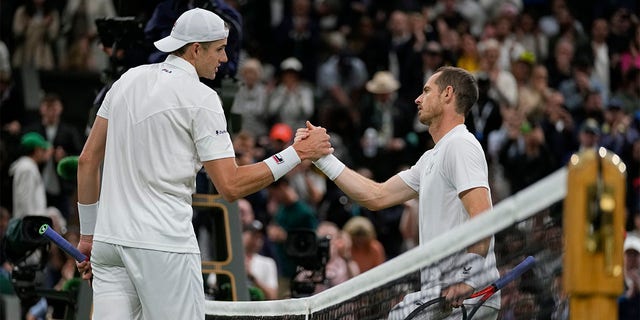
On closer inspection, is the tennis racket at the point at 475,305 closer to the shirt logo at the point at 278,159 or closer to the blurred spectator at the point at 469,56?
the shirt logo at the point at 278,159

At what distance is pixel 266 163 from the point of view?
7426mm

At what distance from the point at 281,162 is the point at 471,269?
4.09 feet

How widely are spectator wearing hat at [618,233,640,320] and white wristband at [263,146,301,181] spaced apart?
6577 mm

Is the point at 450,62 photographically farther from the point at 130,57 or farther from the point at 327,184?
the point at 130,57

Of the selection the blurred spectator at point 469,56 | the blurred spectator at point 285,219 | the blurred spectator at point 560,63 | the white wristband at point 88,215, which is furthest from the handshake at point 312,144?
the blurred spectator at point 560,63

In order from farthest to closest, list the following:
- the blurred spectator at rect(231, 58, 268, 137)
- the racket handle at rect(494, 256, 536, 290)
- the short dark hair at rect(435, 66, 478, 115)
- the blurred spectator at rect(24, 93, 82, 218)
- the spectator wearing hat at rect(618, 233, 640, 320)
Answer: the blurred spectator at rect(231, 58, 268, 137) → the blurred spectator at rect(24, 93, 82, 218) → the spectator wearing hat at rect(618, 233, 640, 320) → the short dark hair at rect(435, 66, 478, 115) → the racket handle at rect(494, 256, 536, 290)

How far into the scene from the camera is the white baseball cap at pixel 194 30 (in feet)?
23.9

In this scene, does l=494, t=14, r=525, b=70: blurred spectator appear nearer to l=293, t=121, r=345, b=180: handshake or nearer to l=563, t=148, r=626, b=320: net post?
l=293, t=121, r=345, b=180: handshake

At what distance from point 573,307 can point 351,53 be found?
15.2 meters

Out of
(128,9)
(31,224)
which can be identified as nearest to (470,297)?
(31,224)

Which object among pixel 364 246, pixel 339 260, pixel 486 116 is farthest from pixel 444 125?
pixel 486 116

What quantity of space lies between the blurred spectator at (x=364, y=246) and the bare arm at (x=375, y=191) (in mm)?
6565

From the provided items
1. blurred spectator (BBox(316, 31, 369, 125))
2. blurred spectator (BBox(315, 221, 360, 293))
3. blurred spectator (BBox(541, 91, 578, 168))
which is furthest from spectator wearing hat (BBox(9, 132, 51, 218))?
blurred spectator (BBox(541, 91, 578, 168))

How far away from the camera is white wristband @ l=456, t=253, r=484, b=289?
668 cm
